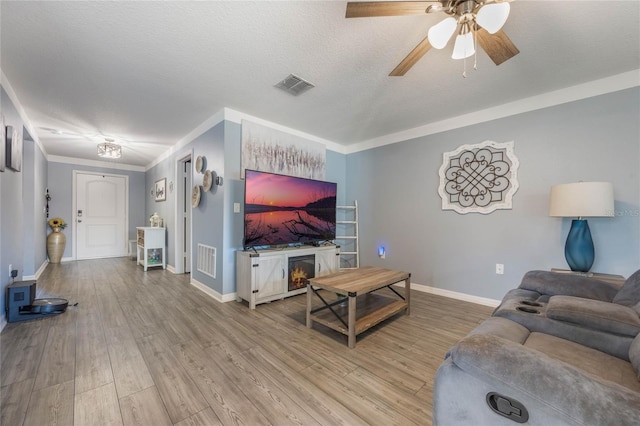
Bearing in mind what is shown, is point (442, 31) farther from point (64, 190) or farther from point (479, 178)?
point (64, 190)

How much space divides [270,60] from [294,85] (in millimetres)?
433

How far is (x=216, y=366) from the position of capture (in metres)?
1.77

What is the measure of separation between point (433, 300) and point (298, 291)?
5.51 feet

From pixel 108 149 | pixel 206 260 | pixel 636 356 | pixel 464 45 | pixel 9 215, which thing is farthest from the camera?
pixel 108 149

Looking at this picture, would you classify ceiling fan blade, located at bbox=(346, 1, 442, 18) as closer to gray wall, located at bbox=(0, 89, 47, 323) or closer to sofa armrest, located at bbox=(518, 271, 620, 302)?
sofa armrest, located at bbox=(518, 271, 620, 302)

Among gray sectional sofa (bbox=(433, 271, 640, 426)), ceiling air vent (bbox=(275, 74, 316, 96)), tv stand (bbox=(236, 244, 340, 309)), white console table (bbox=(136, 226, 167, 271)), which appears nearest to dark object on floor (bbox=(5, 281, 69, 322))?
tv stand (bbox=(236, 244, 340, 309))

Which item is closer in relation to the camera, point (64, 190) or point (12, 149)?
point (12, 149)

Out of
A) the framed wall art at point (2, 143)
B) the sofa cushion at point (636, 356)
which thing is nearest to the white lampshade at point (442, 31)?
the sofa cushion at point (636, 356)

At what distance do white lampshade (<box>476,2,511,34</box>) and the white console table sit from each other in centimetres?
537

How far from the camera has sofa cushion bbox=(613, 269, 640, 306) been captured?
4.56 feet

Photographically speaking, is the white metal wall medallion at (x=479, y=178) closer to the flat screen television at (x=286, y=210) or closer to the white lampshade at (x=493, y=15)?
the flat screen television at (x=286, y=210)

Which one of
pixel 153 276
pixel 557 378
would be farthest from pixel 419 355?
pixel 153 276

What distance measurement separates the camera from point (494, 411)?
2.68 ft

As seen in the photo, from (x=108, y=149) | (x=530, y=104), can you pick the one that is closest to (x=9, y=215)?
(x=108, y=149)
